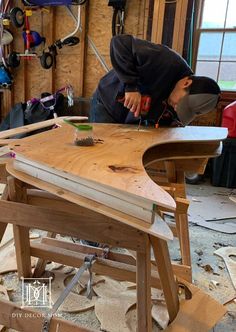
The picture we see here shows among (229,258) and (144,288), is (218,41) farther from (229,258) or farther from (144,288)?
(144,288)

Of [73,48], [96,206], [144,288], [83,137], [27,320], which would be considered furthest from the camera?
[73,48]

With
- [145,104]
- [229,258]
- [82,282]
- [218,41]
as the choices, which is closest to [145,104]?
[145,104]

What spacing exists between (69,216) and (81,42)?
3082mm

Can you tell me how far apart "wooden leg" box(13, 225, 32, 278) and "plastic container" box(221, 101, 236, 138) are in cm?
237

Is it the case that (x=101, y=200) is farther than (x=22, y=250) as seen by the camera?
No

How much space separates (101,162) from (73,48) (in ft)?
10.1

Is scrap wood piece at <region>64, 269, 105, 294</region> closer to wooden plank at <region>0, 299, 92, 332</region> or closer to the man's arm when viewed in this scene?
wooden plank at <region>0, 299, 92, 332</region>

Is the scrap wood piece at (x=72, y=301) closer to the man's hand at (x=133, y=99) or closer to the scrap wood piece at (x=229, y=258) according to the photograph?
the scrap wood piece at (x=229, y=258)

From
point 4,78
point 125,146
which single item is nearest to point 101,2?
point 4,78

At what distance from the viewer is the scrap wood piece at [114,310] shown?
124 cm

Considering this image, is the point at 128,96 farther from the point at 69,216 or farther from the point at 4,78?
the point at 4,78

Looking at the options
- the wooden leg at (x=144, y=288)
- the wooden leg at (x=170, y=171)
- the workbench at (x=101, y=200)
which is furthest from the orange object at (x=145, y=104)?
the wooden leg at (x=144, y=288)

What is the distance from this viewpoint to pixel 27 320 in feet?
3.10

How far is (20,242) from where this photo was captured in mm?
1366
